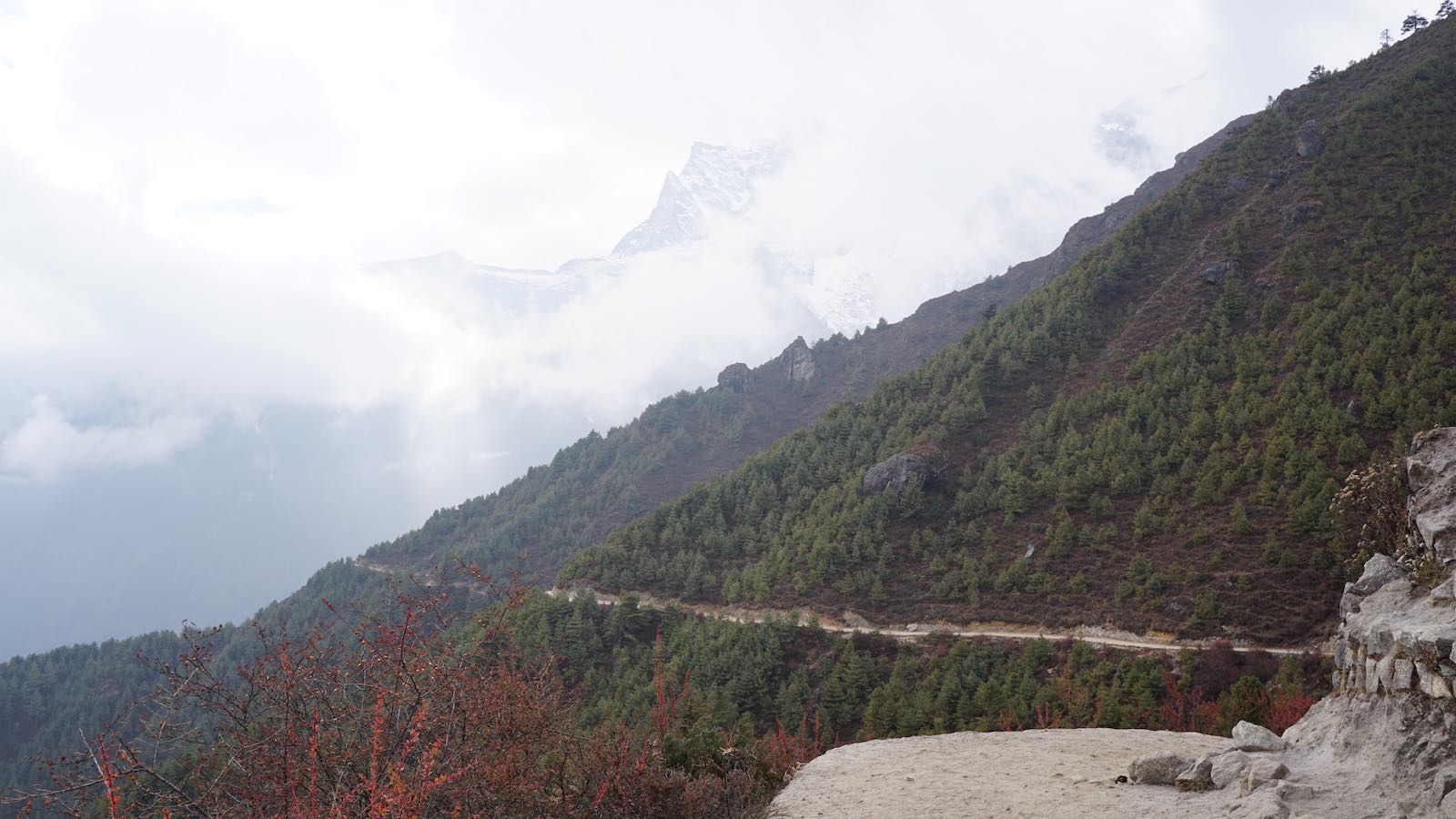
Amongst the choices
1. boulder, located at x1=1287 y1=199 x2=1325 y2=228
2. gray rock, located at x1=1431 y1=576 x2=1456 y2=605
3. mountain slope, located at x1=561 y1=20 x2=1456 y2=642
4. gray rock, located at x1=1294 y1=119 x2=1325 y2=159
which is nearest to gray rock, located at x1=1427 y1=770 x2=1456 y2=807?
gray rock, located at x1=1431 y1=576 x2=1456 y2=605

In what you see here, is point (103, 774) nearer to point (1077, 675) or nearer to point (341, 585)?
point (1077, 675)

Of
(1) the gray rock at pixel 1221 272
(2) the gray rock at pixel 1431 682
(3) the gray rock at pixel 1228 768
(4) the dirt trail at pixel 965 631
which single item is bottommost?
(4) the dirt trail at pixel 965 631

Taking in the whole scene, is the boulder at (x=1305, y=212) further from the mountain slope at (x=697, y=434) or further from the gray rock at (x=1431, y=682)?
the gray rock at (x=1431, y=682)

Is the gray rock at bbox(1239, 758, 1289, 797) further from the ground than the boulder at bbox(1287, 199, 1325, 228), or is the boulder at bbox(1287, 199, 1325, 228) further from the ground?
the boulder at bbox(1287, 199, 1325, 228)

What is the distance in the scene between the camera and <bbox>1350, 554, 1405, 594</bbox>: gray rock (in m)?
9.92

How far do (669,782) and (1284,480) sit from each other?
31258 millimetres

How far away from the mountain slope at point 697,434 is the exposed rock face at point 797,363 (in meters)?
0.19

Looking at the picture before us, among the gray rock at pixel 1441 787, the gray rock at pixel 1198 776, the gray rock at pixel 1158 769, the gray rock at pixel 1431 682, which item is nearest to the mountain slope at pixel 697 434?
the gray rock at pixel 1158 769

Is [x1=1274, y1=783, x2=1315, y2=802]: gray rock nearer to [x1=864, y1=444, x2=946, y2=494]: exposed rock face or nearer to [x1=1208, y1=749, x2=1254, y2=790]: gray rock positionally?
[x1=1208, y1=749, x2=1254, y2=790]: gray rock

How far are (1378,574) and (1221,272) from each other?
4130cm

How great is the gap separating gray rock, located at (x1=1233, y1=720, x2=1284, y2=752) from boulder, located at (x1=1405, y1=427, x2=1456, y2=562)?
305 centimetres

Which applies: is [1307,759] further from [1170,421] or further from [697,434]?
[697,434]

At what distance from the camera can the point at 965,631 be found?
105 feet

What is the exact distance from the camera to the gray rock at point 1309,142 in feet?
157
